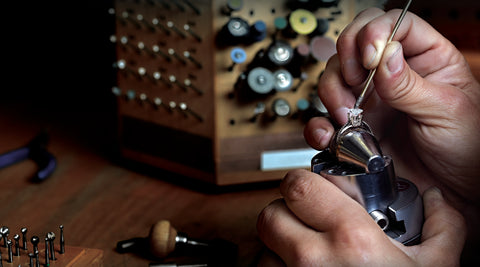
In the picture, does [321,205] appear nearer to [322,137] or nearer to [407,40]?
[322,137]

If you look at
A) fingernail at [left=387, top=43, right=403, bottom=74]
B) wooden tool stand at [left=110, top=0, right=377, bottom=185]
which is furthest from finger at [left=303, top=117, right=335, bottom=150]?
wooden tool stand at [left=110, top=0, right=377, bottom=185]

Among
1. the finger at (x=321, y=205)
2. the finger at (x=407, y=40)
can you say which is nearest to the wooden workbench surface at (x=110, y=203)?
the finger at (x=321, y=205)

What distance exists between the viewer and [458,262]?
Answer: 558 millimetres

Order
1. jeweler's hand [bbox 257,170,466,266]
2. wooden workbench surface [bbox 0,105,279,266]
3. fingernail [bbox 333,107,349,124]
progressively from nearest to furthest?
jeweler's hand [bbox 257,170,466,266]
fingernail [bbox 333,107,349,124]
wooden workbench surface [bbox 0,105,279,266]

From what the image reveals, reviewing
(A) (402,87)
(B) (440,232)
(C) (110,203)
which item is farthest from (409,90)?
(C) (110,203)

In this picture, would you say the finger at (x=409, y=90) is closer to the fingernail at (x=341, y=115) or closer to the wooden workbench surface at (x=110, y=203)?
the fingernail at (x=341, y=115)

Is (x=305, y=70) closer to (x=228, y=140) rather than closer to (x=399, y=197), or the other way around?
(x=228, y=140)

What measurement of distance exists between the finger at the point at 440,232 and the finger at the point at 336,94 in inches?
5.4

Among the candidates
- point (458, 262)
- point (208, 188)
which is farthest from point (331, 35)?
point (458, 262)

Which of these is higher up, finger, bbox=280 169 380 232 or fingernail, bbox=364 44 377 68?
fingernail, bbox=364 44 377 68

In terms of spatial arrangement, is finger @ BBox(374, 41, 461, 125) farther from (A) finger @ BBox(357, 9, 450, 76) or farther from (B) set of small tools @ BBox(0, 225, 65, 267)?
(B) set of small tools @ BBox(0, 225, 65, 267)

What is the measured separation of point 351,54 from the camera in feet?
1.88

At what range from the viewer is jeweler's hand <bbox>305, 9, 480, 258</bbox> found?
561 mm

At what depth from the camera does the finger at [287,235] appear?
52 cm
